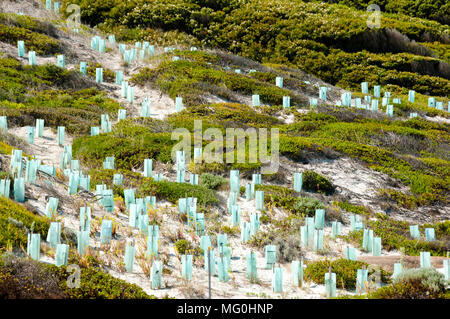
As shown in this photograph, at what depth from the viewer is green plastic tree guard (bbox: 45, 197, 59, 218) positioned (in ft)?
31.8

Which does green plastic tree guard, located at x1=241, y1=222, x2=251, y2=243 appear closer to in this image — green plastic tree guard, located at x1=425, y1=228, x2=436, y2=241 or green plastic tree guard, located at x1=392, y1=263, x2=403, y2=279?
green plastic tree guard, located at x1=392, y1=263, x2=403, y2=279

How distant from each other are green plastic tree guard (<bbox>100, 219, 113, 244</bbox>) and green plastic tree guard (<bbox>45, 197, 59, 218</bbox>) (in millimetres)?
944

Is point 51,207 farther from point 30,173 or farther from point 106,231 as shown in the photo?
point 30,173

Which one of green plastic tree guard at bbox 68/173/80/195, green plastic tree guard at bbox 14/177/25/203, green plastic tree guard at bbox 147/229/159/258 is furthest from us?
green plastic tree guard at bbox 68/173/80/195

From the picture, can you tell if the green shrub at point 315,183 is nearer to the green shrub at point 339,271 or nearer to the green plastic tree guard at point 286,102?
the green shrub at point 339,271

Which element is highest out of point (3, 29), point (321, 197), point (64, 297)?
point (3, 29)

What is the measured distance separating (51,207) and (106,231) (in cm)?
109

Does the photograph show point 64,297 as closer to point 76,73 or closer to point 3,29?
point 76,73

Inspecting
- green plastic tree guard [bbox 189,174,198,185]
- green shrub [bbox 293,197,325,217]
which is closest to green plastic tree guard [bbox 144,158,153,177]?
green plastic tree guard [bbox 189,174,198,185]

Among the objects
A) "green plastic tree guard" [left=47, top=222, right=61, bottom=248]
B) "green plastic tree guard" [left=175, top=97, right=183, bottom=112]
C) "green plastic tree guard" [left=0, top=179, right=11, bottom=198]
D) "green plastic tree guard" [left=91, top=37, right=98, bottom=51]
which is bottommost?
"green plastic tree guard" [left=175, top=97, right=183, bottom=112]

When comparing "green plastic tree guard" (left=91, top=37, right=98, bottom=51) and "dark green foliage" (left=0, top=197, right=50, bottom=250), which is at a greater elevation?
"green plastic tree guard" (left=91, top=37, right=98, bottom=51)

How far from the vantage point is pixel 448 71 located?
29.3 meters

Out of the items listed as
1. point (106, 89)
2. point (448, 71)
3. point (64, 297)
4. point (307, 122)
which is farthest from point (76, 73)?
point (448, 71)

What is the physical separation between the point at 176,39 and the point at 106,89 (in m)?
8.98
